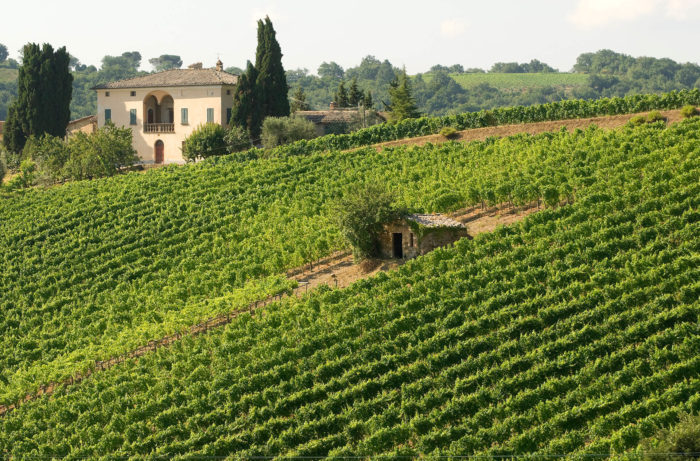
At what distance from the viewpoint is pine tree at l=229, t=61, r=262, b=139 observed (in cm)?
6112

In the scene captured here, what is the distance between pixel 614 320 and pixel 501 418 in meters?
5.06

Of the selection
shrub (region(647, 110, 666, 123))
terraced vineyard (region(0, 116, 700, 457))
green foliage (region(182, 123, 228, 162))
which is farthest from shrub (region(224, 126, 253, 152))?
shrub (region(647, 110, 666, 123))

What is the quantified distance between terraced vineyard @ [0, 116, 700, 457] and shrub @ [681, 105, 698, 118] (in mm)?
4301

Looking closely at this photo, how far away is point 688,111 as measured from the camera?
4247 centimetres

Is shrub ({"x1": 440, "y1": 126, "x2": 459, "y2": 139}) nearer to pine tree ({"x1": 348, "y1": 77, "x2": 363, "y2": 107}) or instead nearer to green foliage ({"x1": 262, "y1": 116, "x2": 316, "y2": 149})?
green foliage ({"x1": 262, "y1": 116, "x2": 316, "y2": 149})

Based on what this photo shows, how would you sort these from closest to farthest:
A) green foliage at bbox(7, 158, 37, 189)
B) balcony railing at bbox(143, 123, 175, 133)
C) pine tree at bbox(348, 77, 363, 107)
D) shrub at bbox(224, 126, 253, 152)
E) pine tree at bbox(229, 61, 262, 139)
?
green foliage at bbox(7, 158, 37, 189)
shrub at bbox(224, 126, 253, 152)
pine tree at bbox(229, 61, 262, 139)
balcony railing at bbox(143, 123, 175, 133)
pine tree at bbox(348, 77, 363, 107)

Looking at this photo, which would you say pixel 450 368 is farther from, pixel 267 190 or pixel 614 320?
pixel 267 190

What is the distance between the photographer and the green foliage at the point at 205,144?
58.4 m

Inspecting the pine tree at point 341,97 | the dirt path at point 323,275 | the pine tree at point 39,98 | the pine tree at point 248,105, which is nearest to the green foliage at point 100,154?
the pine tree at point 248,105

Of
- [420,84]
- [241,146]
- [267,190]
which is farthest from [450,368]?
[420,84]

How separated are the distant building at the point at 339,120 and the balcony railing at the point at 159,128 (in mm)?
9139

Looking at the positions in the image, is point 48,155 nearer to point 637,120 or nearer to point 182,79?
point 182,79

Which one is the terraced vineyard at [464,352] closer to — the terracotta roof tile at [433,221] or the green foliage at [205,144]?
the terracotta roof tile at [433,221]

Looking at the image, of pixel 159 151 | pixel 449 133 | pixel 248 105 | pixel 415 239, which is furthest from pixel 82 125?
pixel 415 239
